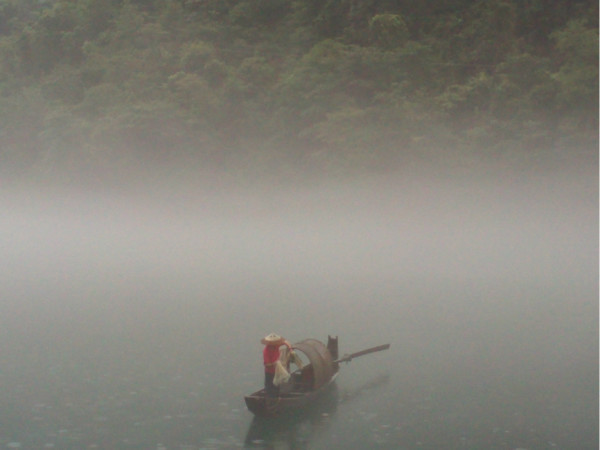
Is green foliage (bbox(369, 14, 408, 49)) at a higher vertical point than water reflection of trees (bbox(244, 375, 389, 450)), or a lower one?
higher

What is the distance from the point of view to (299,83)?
46.8 meters

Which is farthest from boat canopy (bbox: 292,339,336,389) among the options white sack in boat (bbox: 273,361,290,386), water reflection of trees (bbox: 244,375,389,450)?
white sack in boat (bbox: 273,361,290,386)

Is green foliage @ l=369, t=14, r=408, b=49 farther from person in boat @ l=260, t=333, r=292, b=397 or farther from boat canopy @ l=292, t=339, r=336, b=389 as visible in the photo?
person in boat @ l=260, t=333, r=292, b=397

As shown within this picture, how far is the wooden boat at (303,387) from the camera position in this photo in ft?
45.1

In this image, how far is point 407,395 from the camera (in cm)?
1552

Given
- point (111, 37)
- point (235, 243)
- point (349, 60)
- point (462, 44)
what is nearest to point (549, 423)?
point (235, 243)

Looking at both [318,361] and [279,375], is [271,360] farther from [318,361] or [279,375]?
[318,361]

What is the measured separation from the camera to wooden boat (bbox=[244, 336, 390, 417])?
45.1 feet

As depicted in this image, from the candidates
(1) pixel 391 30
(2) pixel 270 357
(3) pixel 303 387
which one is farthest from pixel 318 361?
(1) pixel 391 30

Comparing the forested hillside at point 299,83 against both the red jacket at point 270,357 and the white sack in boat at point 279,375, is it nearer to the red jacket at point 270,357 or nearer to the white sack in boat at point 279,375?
the red jacket at point 270,357

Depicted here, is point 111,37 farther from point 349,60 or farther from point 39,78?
point 349,60

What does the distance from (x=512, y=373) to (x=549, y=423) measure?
3165mm

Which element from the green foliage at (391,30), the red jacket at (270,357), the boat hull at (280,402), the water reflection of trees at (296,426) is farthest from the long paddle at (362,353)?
the green foliage at (391,30)

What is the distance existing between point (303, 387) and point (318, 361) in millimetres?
557
